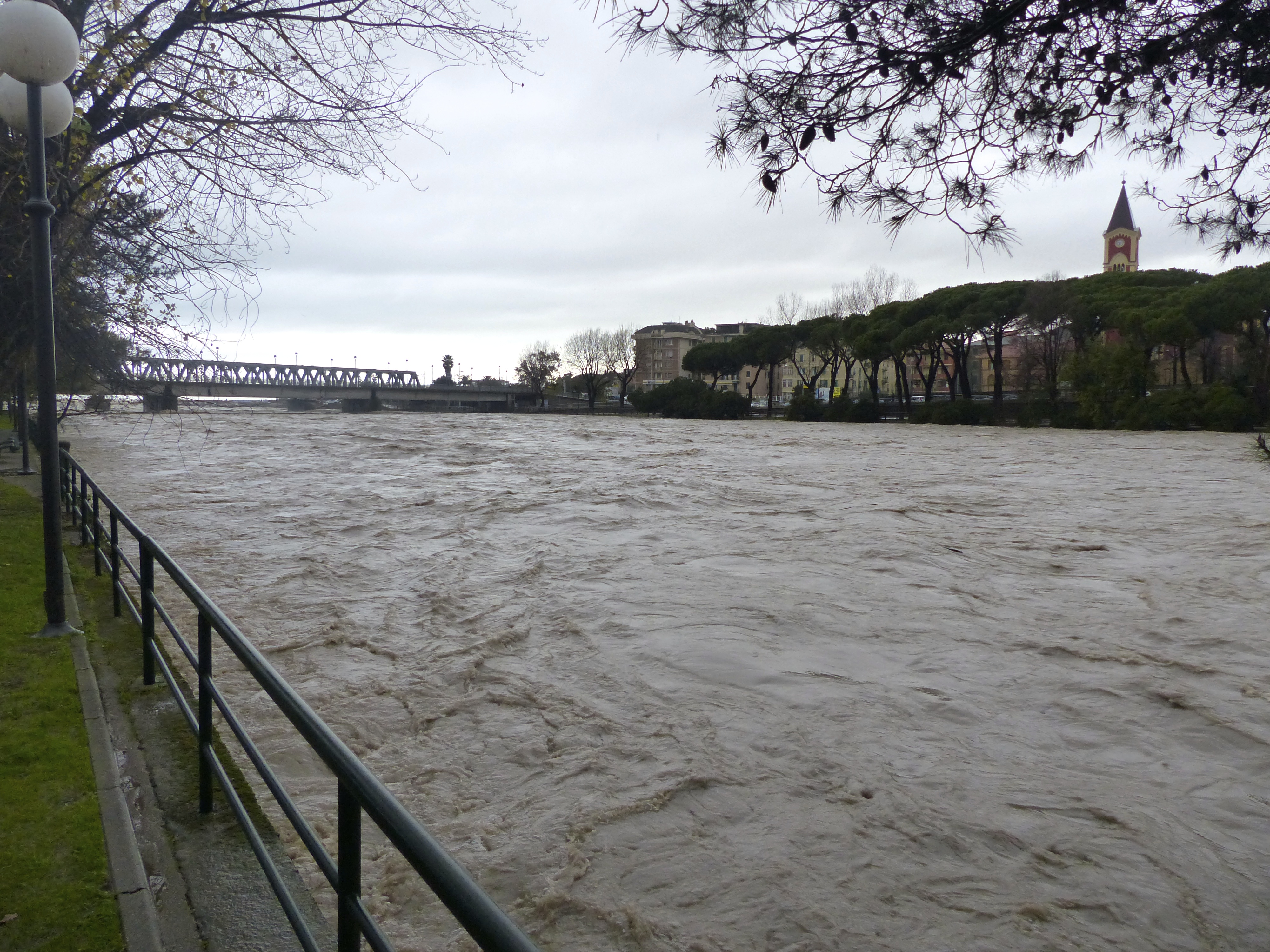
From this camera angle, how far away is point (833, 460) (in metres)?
27.2

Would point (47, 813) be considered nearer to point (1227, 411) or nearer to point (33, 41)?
point (33, 41)

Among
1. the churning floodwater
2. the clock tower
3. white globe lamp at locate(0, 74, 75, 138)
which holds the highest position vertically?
the clock tower

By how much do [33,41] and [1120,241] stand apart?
9284 centimetres

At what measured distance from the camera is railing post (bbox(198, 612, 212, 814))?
3223mm

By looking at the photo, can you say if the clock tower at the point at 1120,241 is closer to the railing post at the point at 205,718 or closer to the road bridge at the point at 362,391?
the road bridge at the point at 362,391

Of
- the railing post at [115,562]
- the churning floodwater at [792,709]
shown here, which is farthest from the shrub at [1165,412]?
the railing post at [115,562]

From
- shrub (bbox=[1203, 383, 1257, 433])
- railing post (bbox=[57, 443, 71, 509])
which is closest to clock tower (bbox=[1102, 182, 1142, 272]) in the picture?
shrub (bbox=[1203, 383, 1257, 433])

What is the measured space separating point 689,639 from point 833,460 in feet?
64.7

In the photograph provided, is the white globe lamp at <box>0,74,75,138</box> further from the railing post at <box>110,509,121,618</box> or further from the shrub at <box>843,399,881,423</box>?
the shrub at <box>843,399,881,423</box>

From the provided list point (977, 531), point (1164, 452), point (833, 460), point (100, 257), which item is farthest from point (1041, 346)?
point (100, 257)

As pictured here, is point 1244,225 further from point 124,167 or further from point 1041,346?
point 1041,346

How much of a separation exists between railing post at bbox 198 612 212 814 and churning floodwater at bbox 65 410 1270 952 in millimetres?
707

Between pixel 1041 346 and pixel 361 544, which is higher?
pixel 1041 346

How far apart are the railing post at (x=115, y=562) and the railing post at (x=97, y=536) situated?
2.64ft
